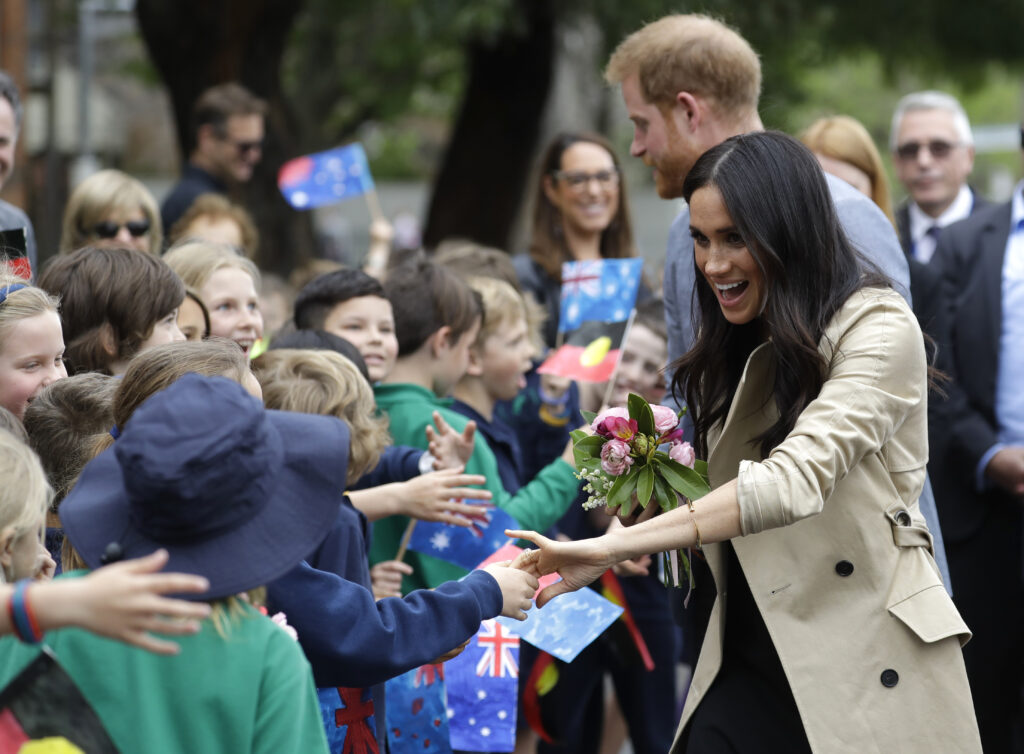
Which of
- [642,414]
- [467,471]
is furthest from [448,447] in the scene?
[642,414]

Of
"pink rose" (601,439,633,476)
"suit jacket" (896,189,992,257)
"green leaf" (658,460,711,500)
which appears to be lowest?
"green leaf" (658,460,711,500)

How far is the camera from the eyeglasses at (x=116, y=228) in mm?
5770

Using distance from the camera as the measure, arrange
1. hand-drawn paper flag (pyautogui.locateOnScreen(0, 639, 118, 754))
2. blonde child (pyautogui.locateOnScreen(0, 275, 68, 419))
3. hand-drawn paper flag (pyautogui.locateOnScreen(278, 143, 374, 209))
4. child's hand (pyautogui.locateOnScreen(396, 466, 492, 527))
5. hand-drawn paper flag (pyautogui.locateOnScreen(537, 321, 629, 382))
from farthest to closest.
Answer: hand-drawn paper flag (pyautogui.locateOnScreen(278, 143, 374, 209))
hand-drawn paper flag (pyautogui.locateOnScreen(537, 321, 629, 382))
child's hand (pyautogui.locateOnScreen(396, 466, 492, 527))
blonde child (pyautogui.locateOnScreen(0, 275, 68, 419))
hand-drawn paper flag (pyautogui.locateOnScreen(0, 639, 118, 754))

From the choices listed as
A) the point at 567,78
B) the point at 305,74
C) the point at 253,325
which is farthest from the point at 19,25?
the point at 305,74

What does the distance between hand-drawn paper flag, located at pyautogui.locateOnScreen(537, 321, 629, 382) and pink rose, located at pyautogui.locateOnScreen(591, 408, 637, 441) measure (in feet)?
4.97

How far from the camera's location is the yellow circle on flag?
5105 millimetres

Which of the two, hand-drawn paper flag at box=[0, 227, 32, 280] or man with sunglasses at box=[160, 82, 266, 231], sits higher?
man with sunglasses at box=[160, 82, 266, 231]

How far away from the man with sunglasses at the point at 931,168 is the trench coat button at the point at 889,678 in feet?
14.2

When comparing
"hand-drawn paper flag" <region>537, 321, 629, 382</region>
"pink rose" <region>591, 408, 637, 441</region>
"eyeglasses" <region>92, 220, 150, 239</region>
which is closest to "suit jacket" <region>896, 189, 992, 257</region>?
"hand-drawn paper flag" <region>537, 321, 629, 382</region>

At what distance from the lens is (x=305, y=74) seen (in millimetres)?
22156

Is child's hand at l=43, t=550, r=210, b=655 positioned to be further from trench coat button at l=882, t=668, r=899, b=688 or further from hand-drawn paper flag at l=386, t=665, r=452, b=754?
hand-drawn paper flag at l=386, t=665, r=452, b=754

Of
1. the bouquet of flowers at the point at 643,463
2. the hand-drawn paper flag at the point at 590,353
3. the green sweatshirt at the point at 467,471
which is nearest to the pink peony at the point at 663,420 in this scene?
the bouquet of flowers at the point at 643,463

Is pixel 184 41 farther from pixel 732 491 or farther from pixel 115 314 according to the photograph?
pixel 732 491

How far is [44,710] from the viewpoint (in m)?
2.23
